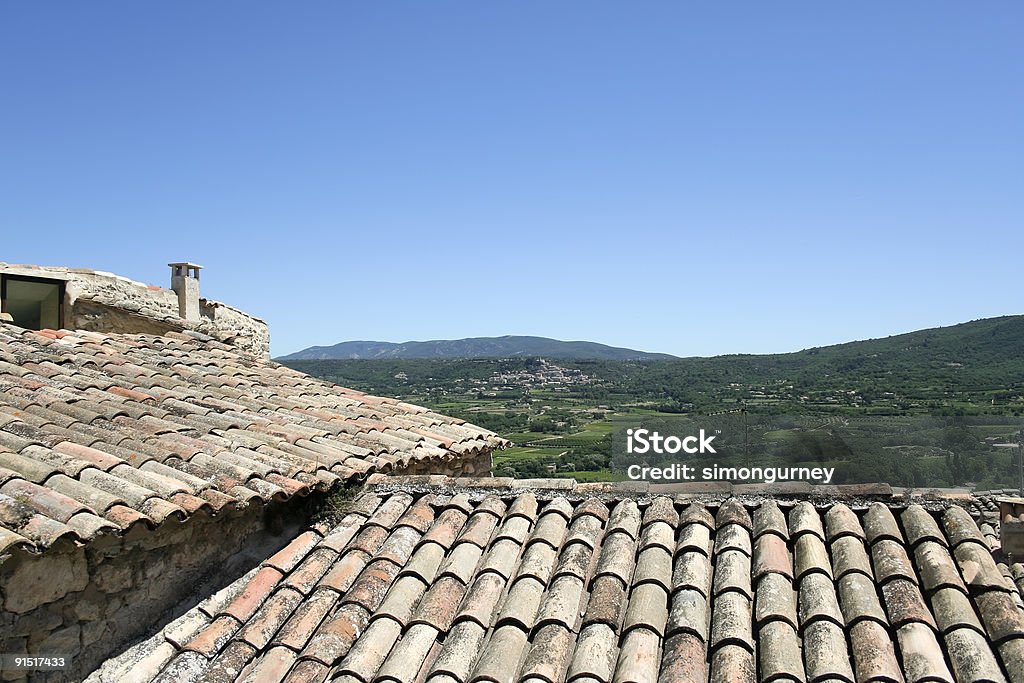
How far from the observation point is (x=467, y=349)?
475ft

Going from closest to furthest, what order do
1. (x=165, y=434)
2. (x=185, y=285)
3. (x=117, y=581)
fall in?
1. (x=117, y=581)
2. (x=165, y=434)
3. (x=185, y=285)

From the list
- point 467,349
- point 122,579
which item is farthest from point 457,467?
point 467,349

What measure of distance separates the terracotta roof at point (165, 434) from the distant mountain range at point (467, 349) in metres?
110

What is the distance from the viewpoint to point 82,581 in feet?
12.5

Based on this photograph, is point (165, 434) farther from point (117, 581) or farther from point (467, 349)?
point (467, 349)

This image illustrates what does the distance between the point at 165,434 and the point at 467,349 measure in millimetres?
139713

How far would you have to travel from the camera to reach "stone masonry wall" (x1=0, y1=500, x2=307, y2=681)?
3.54 meters

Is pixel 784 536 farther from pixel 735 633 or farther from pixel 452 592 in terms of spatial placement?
pixel 452 592

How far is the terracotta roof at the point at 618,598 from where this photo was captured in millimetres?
3561

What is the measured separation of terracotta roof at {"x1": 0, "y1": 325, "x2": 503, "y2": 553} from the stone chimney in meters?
2.83

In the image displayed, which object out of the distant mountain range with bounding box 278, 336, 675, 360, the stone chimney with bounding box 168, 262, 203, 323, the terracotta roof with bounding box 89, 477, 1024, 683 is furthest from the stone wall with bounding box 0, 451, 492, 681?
the distant mountain range with bounding box 278, 336, 675, 360

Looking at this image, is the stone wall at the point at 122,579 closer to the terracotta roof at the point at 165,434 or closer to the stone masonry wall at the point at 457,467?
the terracotta roof at the point at 165,434

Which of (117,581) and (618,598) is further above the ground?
(117,581)

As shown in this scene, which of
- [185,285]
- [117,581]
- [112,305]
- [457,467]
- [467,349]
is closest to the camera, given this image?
[117,581]
